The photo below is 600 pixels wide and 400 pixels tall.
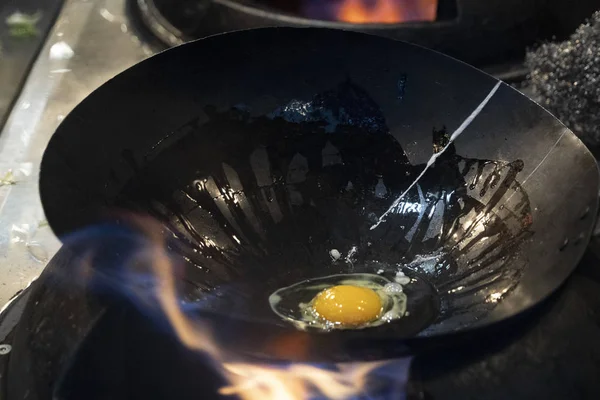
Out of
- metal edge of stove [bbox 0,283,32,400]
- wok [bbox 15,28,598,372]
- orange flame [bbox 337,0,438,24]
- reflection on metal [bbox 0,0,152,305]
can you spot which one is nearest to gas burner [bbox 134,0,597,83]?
orange flame [bbox 337,0,438,24]

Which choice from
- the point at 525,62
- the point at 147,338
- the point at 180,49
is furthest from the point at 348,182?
the point at 525,62

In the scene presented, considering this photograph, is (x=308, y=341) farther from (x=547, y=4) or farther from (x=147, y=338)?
(x=547, y=4)

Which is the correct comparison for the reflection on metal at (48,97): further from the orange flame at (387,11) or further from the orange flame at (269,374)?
the orange flame at (387,11)

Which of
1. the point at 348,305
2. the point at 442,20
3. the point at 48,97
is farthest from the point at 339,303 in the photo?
the point at 48,97

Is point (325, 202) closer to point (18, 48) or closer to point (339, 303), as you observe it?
point (339, 303)

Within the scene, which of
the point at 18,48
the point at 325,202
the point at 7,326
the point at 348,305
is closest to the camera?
the point at 348,305

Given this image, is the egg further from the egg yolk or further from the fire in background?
the fire in background
